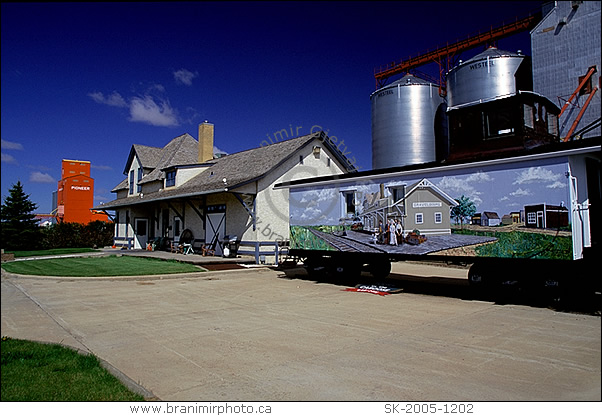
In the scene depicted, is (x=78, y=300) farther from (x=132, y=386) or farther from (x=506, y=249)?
(x=506, y=249)

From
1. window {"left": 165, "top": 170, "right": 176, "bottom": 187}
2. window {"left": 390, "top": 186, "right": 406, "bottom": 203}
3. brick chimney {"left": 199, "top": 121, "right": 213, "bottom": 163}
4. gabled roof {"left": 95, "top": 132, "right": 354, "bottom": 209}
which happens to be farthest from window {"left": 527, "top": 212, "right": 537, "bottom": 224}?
brick chimney {"left": 199, "top": 121, "right": 213, "bottom": 163}

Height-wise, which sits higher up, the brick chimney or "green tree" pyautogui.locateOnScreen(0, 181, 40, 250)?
the brick chimney

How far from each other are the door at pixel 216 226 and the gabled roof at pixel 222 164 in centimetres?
137

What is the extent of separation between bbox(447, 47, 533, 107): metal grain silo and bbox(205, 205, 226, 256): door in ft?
47.9

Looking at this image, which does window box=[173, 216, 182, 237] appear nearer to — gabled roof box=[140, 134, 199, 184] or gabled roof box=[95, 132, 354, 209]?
gabled roof box=[95, 132, 354, 209]

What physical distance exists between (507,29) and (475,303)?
26.2 feet

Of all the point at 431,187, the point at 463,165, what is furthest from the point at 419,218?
the point at 463,165

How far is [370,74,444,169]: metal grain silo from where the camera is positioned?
10352 mm

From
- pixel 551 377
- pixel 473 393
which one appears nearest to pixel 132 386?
pixel 473 393

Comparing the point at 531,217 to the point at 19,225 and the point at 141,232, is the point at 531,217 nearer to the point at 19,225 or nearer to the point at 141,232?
the point at 19,225

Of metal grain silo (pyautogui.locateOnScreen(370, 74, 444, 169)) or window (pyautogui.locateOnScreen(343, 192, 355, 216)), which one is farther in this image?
window (pyautogui.locateOnScreen(343, 192, 355, 216))

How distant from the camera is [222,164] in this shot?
26.1 metres

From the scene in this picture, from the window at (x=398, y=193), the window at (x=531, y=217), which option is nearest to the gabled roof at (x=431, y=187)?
the window at (x=398, y=193)

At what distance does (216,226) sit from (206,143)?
7708 mm
